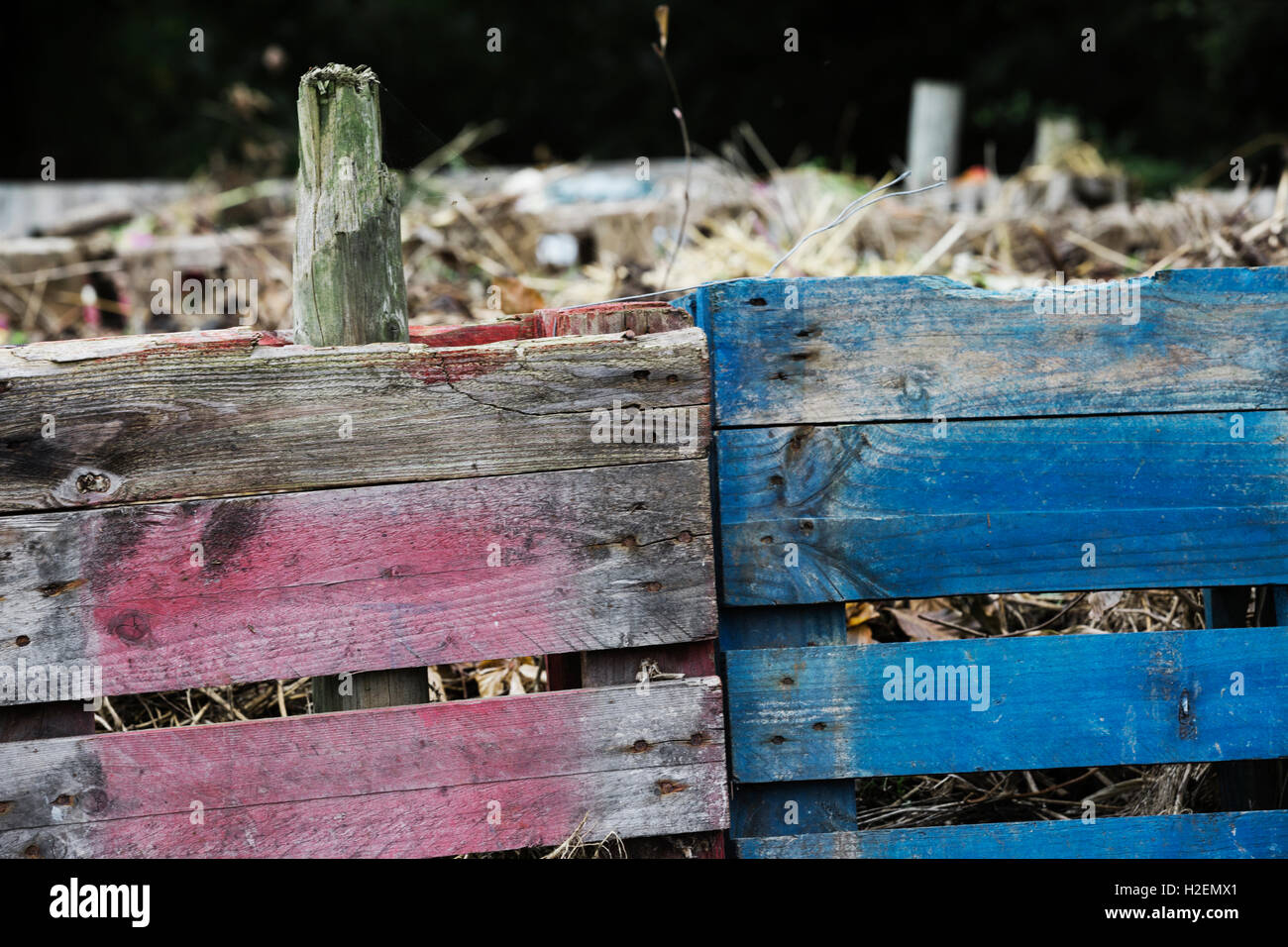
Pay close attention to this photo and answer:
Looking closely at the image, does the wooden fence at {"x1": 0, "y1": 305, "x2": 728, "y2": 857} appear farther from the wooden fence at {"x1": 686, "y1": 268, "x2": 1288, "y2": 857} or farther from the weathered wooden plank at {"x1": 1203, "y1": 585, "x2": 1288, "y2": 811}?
the weathered wooden plank at {"x1": 1203, "y1": 585, "x2": 1288, "y2": 811}

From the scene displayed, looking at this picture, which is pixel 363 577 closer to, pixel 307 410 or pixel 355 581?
pixel 355 581

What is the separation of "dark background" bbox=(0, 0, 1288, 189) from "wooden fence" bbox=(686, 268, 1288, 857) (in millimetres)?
15552

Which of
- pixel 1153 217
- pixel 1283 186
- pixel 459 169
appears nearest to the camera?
Result: pixel 1283 186

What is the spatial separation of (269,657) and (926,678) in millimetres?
1256

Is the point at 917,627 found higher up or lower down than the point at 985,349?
lower down

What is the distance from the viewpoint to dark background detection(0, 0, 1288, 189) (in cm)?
1736

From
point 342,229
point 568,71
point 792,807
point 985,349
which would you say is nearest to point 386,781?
point 792,807

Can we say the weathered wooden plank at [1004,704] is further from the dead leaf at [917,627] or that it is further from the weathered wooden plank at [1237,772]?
the dead leaf at [917,627]

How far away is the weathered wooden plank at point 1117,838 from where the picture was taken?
2262 millimetres

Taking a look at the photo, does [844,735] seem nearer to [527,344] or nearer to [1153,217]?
[527,344]

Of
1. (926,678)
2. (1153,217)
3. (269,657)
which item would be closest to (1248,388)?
(926,678)

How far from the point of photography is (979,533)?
7.55 feet

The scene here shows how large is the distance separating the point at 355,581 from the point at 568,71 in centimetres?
1801

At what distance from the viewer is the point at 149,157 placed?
18188 millimetres
